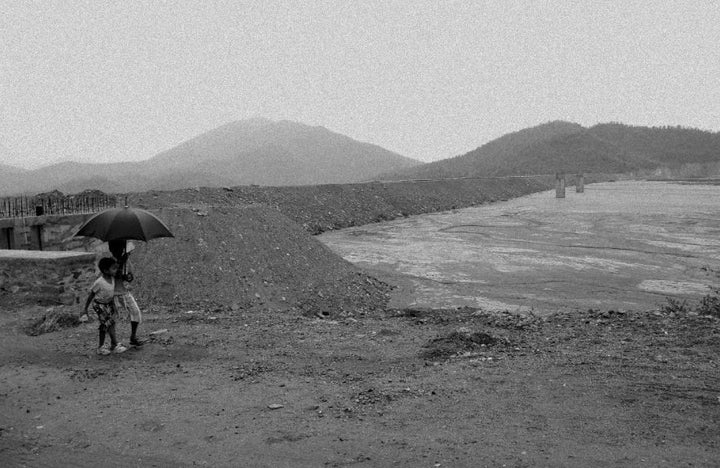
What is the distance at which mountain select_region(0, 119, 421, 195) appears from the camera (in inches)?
2884

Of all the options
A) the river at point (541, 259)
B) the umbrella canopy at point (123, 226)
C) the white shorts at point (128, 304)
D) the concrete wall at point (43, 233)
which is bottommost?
the river at point (541, 259)

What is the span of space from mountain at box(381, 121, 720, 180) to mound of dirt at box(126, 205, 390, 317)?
107m

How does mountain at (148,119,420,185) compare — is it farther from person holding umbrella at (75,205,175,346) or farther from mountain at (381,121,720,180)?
person holding umbrella at (75,205,175,346)

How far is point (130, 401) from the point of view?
6320 millimetres

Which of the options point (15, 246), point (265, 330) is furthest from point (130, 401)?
point (15, 246)

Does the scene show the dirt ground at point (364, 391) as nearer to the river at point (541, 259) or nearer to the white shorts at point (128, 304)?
the white shorts at point (128, 304)

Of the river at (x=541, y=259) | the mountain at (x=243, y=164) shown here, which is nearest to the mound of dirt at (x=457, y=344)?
the river at (x=541, y=259)

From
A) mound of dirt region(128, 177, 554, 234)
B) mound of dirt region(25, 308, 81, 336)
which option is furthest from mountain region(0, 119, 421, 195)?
mound of dirt region(25, 308, 81, 336)

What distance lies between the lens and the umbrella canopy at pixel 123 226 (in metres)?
7.52

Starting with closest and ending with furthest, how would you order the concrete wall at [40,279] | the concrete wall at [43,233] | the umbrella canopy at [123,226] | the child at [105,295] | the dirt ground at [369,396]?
the dirt ground at [369,396] → the umbrella canopy at [123,226] → the child at [105,295] → the concrete wall at [40,279] → the concrete wall at [43,233]

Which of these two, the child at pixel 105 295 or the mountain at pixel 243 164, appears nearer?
the child at pixel 105 295

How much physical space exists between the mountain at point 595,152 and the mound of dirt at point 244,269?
107 m

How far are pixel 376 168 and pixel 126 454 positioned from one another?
129m

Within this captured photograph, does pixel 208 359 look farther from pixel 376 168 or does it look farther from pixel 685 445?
pixel 376 168
